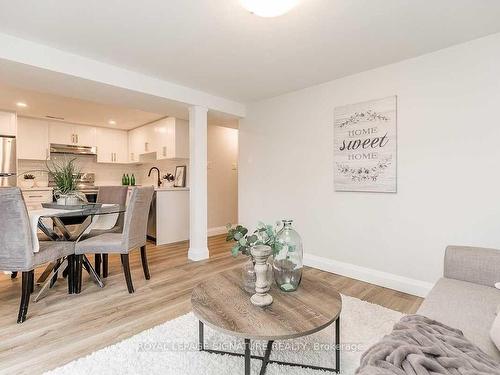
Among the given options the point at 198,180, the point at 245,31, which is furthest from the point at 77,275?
the point at 245,31

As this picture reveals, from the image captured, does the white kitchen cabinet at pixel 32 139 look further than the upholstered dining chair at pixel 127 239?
Yes

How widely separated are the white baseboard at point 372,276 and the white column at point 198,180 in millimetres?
1434

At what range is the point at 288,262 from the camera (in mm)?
1551

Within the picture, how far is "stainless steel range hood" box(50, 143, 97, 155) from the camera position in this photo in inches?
204

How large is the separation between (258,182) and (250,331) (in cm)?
290

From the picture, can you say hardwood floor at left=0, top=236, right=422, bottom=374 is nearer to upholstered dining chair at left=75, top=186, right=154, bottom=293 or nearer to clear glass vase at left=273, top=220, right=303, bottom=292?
upholstered dining chair at left=75, top=186, right=154, bottom=293

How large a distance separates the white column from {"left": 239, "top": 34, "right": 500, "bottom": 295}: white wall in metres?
1.05

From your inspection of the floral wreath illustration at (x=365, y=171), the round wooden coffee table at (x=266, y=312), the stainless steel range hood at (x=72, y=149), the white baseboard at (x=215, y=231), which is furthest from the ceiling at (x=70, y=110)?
the round wooden coffee table at (x=266, y=312)

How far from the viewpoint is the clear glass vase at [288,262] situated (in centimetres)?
152

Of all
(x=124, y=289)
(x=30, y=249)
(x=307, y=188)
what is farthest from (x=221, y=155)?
(x=30, y=249)

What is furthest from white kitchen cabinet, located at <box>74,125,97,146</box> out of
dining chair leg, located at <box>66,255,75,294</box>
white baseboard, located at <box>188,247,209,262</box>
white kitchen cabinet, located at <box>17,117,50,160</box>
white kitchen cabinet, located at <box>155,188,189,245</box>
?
dining chair leg, located at <box>66,255,75,294</box>

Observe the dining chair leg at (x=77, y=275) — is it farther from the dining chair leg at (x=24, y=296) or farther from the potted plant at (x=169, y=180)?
the potted plant at (x=169, y=180)

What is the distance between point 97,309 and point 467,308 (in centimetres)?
252

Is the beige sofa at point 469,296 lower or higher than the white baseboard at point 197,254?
higher
